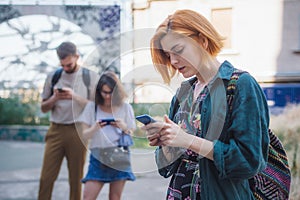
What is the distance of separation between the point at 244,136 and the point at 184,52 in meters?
0.23

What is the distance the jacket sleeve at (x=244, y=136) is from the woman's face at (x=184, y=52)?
122 millimetres

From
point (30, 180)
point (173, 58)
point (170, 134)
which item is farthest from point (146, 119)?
Result: point (30, 180)

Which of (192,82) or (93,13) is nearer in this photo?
(192,82)

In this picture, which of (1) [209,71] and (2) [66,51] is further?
(2) [66,51]

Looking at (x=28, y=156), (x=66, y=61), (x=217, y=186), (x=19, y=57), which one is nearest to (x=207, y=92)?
(x=217, y=186)

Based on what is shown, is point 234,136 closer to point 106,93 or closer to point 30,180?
point 106,93

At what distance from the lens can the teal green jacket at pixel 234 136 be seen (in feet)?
2.46

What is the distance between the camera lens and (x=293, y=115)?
242 centimetres

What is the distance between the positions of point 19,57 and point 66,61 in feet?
2.06

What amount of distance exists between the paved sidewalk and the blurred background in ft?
0.37

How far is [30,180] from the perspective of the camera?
263cm

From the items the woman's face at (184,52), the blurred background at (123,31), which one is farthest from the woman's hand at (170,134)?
→ the blurred background at (123,31)

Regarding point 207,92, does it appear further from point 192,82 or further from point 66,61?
point 66,61

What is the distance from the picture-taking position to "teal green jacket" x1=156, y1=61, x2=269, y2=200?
751 mm
